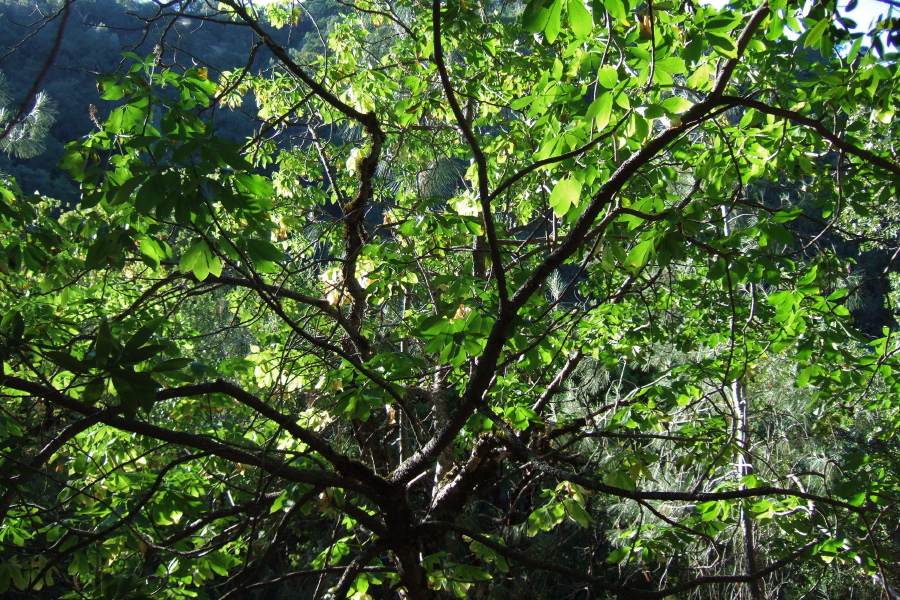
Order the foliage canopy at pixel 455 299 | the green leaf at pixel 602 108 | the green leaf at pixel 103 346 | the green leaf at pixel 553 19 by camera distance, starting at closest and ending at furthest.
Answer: the green leaf at pixel 103 346 → the green leaf at pixel 553 19 → the green leaf at pixel 602 108 → the foliage canopy at pixel 455 299

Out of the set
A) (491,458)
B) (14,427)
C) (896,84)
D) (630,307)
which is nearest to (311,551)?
(491,458)

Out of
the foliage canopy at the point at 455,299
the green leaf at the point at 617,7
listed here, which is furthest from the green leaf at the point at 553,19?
the green leaf at the point at 617,7

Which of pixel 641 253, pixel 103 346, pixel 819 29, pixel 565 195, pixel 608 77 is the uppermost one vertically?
pixel 819 29

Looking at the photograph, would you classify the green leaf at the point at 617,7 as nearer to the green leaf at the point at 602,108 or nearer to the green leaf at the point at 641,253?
the green leaf at the point at 602,108

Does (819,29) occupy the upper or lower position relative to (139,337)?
upper

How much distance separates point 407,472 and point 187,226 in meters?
1.24

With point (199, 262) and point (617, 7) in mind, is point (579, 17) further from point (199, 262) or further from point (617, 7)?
point (199, 262)

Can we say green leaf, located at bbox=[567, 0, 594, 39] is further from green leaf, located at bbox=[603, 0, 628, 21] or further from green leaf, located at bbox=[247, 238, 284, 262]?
green leaf, located at bbox=[247, 238, 284, 262]

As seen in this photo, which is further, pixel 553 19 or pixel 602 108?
pixel 602 108

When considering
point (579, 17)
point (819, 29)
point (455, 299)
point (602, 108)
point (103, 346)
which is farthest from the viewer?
point (455, 299)

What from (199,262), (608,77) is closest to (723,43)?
(608,77)

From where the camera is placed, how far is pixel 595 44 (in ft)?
7.69

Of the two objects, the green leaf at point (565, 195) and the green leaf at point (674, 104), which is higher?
the green leaf at point (674, 104)

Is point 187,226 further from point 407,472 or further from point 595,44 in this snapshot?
point 595,44
